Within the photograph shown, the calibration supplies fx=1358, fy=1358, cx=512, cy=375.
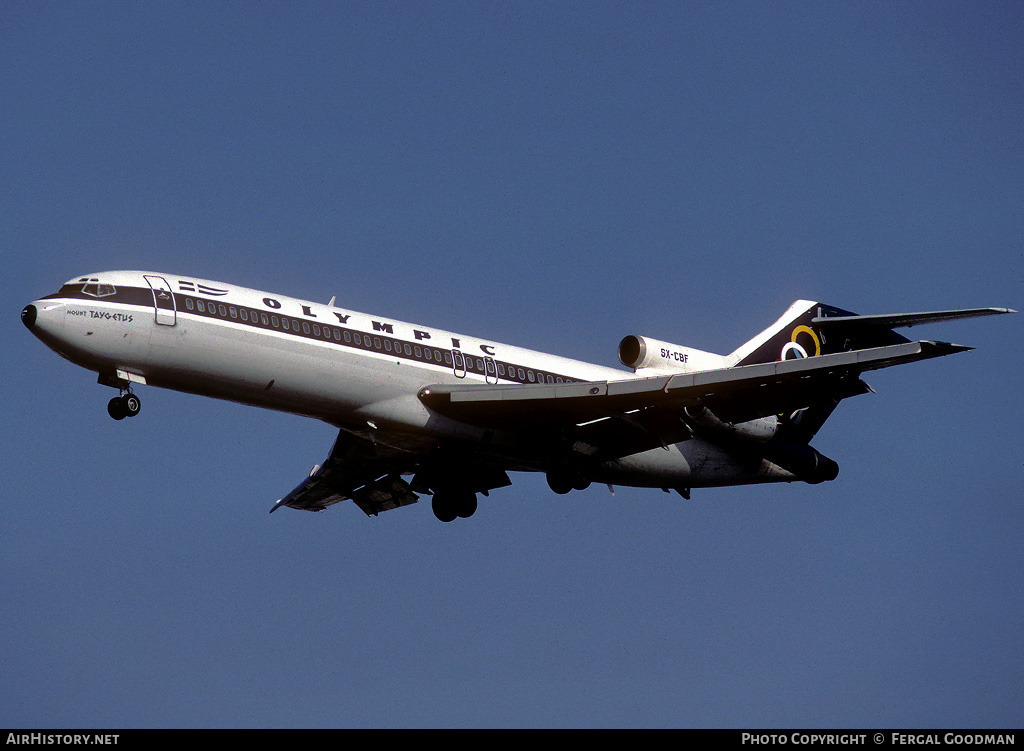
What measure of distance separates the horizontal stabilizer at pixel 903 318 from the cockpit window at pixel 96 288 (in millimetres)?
16304

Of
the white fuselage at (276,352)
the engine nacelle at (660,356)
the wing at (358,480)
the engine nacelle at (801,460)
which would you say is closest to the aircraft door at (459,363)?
the white fuselage at (276,352)

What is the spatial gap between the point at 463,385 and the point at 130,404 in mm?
6877

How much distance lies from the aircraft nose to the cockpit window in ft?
3.36

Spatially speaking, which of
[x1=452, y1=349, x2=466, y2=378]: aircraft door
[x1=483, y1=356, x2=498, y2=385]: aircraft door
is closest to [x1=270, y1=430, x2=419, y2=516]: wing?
[x1=452, y1=349, x2=466, y2=378]: aircraft door

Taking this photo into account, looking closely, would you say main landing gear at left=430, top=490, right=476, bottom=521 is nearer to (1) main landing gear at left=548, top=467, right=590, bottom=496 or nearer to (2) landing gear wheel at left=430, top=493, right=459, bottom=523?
(2) landing gear wheel at left=430, top=493, right=459, bottom=523

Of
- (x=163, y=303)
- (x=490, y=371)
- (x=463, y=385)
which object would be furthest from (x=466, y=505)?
(x=163, y=303)

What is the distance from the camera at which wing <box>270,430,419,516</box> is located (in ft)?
104

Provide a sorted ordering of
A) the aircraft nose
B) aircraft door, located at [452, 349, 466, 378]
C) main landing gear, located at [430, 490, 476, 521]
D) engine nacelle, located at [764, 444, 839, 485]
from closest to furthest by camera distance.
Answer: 1. the aircraft nose
2. aircraft door, located at [452, 349, 466, 378]
3. main landing gear, located at [430, 490, 476, 521]
4. engine nacelle, located at [764, 444, 839, 485]

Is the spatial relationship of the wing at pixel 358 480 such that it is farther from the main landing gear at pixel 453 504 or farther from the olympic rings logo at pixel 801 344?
the olympic rings logo at pixel 801 344

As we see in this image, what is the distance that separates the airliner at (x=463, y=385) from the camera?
26016 millimetres

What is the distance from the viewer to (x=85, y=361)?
2566 centimetres
